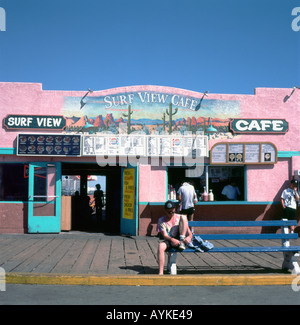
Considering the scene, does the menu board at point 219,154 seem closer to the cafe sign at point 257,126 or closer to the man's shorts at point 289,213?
the cafe sign at point 257,126

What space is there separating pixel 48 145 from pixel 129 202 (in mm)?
3052

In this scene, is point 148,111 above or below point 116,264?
above

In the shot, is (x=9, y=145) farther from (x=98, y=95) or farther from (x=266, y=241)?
(x=266, y=241)

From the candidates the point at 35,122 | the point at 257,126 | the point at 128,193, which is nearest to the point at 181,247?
the point at 128,193

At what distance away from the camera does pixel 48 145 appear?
12.0 metres

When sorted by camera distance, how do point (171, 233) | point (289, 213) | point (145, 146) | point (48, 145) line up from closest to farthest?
point (171, 233)
point (289, 213)
point (48, 145)
point (145, 146)

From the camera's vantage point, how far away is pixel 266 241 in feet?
36.6

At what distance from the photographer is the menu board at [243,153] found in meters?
12.4

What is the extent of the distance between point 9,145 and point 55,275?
6.69 meters

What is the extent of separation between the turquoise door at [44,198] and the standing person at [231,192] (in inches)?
209

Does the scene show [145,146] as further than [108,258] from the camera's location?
Yes

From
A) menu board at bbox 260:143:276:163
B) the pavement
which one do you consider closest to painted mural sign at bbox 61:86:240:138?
menu board at bbox 260:143:276:163

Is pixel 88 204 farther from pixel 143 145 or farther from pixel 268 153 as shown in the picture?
pixel 268 153

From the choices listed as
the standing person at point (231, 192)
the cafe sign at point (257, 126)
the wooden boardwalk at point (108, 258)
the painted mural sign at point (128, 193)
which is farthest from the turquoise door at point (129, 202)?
the cafe sign at point (257, 126)
